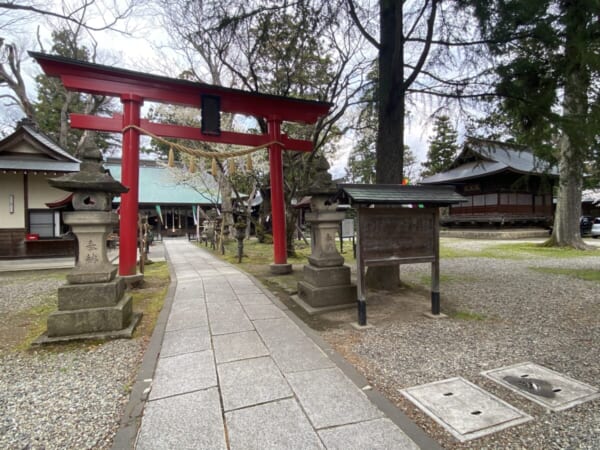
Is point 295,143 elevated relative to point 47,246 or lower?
elevated

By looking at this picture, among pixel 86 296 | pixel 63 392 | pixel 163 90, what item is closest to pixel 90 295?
pixel 86 296

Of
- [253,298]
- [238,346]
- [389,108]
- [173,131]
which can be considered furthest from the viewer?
[173,131]

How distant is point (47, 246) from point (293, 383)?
13.3 m

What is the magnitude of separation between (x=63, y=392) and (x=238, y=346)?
1563mm

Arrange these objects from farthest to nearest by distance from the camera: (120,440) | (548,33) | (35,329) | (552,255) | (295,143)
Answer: (552,255) < (295,143) < (548,33) < (35,329) < (120,440)

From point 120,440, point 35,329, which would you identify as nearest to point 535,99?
point 120,440

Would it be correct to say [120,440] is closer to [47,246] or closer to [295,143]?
[295,143]

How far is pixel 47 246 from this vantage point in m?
11.5

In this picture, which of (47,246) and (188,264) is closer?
(188,264)

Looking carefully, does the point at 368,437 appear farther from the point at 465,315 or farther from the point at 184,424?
the point at 465,315

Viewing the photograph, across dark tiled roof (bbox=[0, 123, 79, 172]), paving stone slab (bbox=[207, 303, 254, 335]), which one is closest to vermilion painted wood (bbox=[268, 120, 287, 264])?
paving stone slab (bbox=[207, 303, 254, 335])

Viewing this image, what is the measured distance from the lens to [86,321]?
3.66 meters

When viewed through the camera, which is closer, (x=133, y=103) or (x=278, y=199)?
(x=133, y=103)

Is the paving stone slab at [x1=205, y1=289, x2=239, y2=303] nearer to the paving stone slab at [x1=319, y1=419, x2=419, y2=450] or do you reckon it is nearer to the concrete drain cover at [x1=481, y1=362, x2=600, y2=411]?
the paving stone slab at [x1=319, y1=419, x2=419, y2=450]
